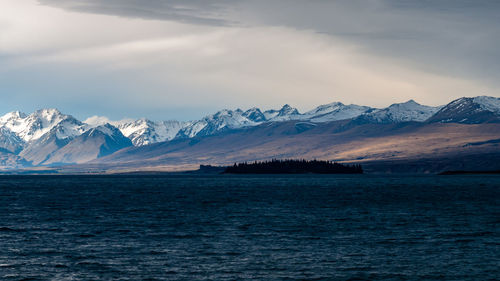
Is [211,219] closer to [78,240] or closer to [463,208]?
[78,240]

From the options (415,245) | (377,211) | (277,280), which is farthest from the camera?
(377,211)

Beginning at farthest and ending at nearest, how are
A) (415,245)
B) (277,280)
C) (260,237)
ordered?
(260,237) → (415,245) → (277,280)

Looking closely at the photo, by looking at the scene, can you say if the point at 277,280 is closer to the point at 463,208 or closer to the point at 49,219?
the point at 49,219

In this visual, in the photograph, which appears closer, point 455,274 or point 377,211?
point 455,274

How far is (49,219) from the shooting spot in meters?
98.6

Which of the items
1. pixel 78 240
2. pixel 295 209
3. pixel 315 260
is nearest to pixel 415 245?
pixel 315 260

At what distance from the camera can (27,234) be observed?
7819 centimetres

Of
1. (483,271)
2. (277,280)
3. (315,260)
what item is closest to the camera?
(277,280)

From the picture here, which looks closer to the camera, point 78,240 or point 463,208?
point 78,240

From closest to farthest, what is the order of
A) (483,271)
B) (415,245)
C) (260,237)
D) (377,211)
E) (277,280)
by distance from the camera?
(277,280)
(483,271)
(415,245)
(260,237)
(377,211)

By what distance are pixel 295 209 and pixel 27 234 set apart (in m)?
53.7

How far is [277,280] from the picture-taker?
50.1 metres

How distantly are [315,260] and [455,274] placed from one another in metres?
12.2

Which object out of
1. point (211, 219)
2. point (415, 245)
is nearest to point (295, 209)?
point (211, 219)
